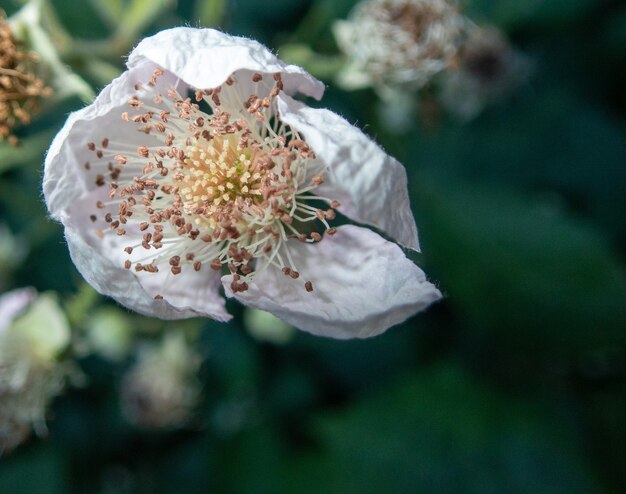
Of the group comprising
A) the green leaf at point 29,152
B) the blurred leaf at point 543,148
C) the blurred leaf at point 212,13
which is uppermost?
the blurred leaf at point 212,13

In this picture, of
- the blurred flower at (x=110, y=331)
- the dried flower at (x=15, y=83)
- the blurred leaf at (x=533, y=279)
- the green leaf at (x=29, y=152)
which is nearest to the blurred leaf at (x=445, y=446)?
the blurred leaf at (x=533, y=279)

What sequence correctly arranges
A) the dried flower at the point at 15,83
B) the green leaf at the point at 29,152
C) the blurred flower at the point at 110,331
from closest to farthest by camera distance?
the dried flower at the point at 15,83 → the green leaf at the point at 29,152 → the blurred flower at the point at 110,331

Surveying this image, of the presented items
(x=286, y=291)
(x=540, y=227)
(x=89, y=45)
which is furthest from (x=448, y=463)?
(x=89, y=45)

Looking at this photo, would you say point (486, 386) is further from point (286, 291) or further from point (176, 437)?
point (286, 291)

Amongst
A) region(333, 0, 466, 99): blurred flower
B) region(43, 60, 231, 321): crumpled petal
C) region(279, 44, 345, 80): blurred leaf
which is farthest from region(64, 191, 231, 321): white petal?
region(333, 0, 466, 99): blurred flower

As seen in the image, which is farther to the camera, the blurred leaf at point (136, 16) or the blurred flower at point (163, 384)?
the blurred flower at point (163, 384)

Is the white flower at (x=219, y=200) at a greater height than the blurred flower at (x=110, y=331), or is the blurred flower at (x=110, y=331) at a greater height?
the white flower at (x=219, y=200)

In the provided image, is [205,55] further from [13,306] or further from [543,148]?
[543,148]

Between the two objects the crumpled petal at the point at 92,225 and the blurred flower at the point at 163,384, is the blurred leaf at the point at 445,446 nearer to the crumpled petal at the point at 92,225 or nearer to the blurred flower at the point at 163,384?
the blurred flower at the point at 163,384
